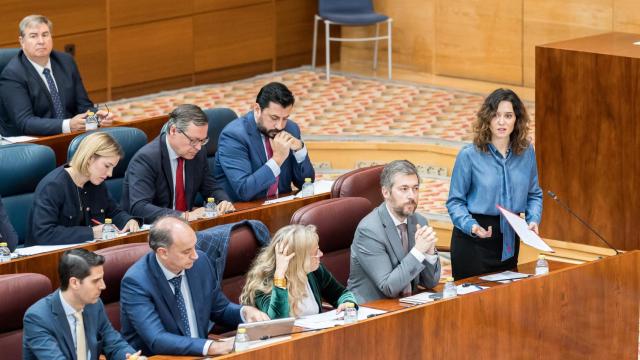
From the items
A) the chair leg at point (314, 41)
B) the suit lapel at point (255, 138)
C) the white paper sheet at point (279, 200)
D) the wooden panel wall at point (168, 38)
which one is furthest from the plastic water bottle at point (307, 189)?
the chair leg at point (314, 41)

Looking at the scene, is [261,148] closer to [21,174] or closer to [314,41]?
[21,174]

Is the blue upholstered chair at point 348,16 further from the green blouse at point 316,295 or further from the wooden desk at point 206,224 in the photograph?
the green blouse at point 316,295

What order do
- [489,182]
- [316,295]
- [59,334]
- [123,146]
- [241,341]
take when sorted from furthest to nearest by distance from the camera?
[123,146] < [489,182] < [316,295] < [59,334] < [241,341]

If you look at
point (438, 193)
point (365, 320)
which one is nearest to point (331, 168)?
point (438, 193)

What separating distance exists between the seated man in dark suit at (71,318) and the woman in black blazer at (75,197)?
1150 millimetres

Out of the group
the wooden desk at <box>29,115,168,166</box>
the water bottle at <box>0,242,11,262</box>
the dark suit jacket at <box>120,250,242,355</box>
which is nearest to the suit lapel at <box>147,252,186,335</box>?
the dark suit jacket at <box>120,250,242,355</box>

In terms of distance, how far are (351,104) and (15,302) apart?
5936mm

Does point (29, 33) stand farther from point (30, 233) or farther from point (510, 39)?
point (510, 39)

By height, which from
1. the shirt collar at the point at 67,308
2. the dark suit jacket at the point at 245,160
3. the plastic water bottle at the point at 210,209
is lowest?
the shirt collar at the point at 67,308

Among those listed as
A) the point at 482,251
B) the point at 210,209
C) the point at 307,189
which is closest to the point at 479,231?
the point at 482,251

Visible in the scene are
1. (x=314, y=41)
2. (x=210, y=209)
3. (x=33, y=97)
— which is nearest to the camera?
(x=210, y=209)

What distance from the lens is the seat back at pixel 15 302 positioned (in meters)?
4.57

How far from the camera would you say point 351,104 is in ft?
33.7

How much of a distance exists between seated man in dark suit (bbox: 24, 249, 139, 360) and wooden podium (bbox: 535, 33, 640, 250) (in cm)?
319
